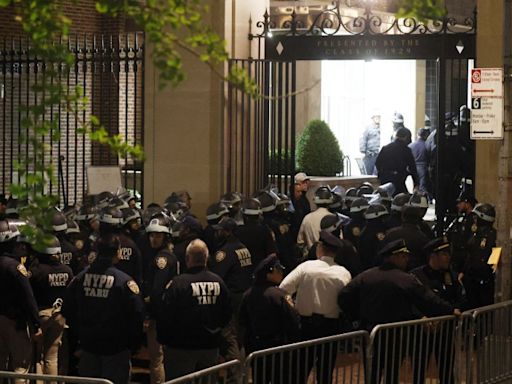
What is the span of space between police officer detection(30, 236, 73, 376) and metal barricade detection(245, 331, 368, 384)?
2.52 metres

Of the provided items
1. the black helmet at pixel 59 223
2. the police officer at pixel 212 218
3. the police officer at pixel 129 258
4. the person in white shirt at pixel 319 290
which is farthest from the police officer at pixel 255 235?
the person in white shirt at pixel 319 290

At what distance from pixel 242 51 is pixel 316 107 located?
464 inches

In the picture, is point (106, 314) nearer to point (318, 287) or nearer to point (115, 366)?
point (115, 366)

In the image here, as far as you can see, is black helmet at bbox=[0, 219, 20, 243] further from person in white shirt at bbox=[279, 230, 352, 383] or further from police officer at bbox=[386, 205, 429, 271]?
police officer at bbox=[386, 205, 429, 271]

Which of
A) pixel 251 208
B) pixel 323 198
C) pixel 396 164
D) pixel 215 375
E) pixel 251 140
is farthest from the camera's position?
pixel 396 164

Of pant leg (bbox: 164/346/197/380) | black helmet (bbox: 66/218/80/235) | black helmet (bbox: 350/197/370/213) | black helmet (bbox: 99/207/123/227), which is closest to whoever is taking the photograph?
pant leg (bbox: 164/346/197/380)

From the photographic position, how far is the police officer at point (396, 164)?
2208cm

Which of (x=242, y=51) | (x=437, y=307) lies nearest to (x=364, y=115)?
(x=242, y=51)

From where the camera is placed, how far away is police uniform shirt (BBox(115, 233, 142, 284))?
13.7 metres

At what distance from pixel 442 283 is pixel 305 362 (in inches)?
118

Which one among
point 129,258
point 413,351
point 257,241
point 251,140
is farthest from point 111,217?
point 251,140

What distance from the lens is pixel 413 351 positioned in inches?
449

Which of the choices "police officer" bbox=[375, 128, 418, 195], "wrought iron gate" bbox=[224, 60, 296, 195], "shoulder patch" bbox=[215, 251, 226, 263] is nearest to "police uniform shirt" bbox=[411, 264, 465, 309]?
"shoulder patch" bbox=[215, 251, 226, 263]

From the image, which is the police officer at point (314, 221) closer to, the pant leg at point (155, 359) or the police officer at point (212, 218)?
the police officer at point (212, 218)
